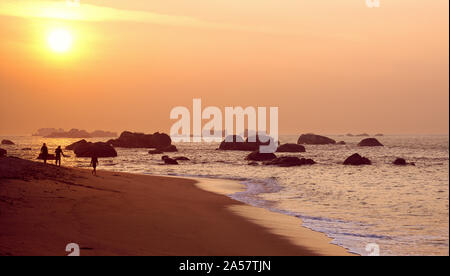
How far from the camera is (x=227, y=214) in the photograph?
23422 millimetres

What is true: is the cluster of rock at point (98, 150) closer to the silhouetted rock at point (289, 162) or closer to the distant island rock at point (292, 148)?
the silhouetted rock at point (289, 162)

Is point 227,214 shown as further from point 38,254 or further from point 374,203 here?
point 38,254

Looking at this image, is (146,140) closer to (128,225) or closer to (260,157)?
(260,157)

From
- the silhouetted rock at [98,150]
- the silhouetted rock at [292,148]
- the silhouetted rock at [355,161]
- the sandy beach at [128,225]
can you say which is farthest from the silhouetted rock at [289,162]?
the silhouetted rock at [292,148]

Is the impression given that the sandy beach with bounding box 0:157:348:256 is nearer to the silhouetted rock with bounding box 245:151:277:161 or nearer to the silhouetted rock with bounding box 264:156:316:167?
the silhouetted rock with bounding box 264:156:316:167

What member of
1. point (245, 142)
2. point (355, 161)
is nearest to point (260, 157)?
point (355, 161)

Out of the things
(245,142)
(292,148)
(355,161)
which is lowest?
(355,161)

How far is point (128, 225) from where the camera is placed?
55.0 feet

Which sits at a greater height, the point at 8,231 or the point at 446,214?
the point at 8,231

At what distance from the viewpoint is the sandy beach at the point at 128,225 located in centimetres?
1323

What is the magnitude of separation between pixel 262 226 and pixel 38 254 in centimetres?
1078

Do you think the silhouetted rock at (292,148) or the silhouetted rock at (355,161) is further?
the silhouetted rock at (292,148)

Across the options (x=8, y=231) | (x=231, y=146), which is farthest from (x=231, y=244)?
(x=231, y=146)
